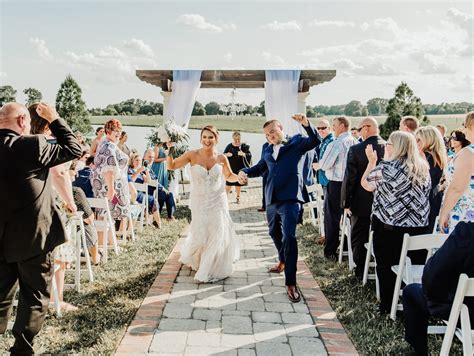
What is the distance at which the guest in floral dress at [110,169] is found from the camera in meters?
6.02

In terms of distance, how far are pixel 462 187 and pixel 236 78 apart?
8.00 m

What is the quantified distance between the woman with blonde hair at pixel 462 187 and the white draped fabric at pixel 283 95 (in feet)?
23.4

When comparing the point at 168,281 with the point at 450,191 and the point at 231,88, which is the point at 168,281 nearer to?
the point at 450,191

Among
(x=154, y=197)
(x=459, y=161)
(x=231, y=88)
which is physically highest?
(x=231, y=88)

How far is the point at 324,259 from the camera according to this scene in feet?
20.9

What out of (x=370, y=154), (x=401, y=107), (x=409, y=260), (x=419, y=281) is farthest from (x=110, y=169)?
(x=401, y=107)

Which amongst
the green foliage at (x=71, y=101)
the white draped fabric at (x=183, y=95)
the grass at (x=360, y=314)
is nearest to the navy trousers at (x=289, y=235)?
the grass at (x=360, y=314)

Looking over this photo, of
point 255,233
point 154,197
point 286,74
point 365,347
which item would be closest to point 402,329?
point 365,347

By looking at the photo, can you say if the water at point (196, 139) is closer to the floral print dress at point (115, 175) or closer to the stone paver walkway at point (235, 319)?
the floral print dress at point (115, 175)

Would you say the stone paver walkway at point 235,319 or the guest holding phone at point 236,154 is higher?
the guest holding phone at point 236,154

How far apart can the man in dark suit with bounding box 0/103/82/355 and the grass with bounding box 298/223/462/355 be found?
2621 millimetres

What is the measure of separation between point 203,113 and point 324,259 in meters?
7.04

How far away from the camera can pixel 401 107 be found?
3070 centimetres

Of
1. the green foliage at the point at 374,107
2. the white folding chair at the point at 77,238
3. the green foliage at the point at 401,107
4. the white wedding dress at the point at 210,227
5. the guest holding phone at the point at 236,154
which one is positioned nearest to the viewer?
the white folding chair at the point at 77,238
